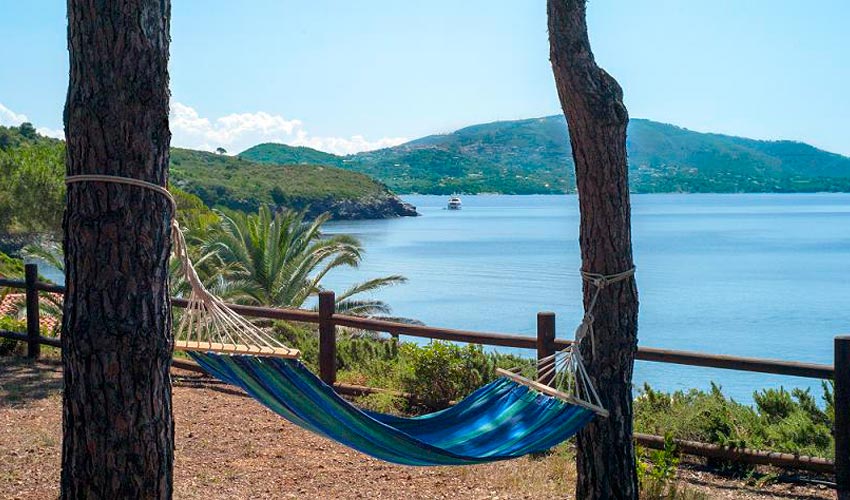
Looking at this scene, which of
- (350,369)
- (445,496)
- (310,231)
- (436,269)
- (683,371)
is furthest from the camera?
(436,269)

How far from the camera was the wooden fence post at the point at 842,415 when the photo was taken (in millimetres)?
3967

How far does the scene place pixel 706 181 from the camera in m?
124

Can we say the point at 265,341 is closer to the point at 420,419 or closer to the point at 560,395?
the point at 420,419

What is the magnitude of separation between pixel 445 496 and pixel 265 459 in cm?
102

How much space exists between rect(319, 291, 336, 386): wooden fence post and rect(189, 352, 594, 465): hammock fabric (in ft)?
7.39

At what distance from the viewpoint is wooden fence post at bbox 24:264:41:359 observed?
6.98 meters

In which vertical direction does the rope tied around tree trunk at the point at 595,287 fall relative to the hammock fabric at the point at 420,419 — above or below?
above

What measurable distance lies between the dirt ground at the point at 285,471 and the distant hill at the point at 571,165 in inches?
4395

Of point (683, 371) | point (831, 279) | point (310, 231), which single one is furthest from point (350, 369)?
point (831, 279)

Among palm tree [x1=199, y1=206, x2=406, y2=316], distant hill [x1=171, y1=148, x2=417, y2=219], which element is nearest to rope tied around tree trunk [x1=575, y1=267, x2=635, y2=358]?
palm tree [x1=199, y1=206, x2=406, y2=316]

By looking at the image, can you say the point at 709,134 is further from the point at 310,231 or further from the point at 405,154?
the point at 310,231

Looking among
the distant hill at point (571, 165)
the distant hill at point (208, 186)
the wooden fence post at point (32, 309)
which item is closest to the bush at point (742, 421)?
the wooden fence post at point (32, 309)

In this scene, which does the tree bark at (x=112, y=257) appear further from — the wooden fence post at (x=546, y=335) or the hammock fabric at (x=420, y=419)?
the wooden fence post at (x=546, y=335)

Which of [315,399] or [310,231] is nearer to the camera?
[315,399]
